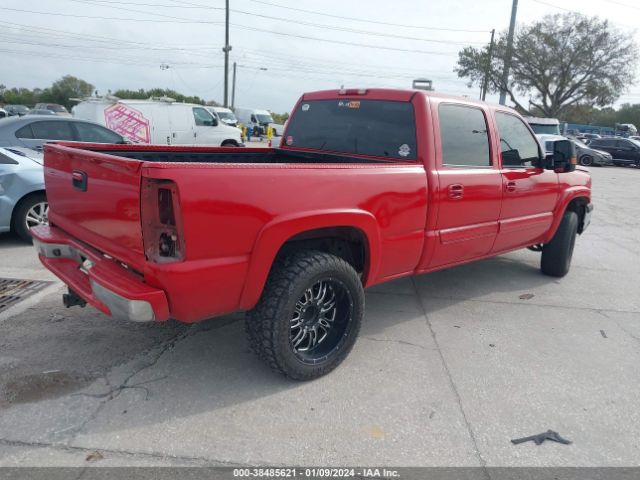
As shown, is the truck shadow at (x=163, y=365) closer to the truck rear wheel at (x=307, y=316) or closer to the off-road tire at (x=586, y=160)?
the truck rear wheel at (x=307, y=316)

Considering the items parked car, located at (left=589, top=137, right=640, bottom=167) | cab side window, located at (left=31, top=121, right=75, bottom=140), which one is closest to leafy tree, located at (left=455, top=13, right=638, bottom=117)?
parked car, located at (left=589, top=137, right=640, bottom=167)

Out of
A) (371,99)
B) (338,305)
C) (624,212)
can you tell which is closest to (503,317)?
(338,305)

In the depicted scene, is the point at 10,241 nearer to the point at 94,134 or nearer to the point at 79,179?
the point at 94,134

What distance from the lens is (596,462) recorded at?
2.64 m

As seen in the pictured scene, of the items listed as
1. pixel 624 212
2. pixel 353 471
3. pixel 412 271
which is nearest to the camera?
pixel 353 471

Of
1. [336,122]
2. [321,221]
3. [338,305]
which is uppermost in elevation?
[336,122]

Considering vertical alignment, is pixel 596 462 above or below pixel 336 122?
below

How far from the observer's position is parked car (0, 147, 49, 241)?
570 cm

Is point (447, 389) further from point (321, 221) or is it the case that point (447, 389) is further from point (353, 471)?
point (321, 221)

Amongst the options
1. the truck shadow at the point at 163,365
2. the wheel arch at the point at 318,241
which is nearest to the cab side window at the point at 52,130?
the truck shadow at the point at 163,365

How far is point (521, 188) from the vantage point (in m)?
4.70

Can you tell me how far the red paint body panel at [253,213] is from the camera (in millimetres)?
2529

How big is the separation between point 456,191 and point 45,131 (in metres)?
7.02

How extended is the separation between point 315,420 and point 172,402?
2.79 feet
